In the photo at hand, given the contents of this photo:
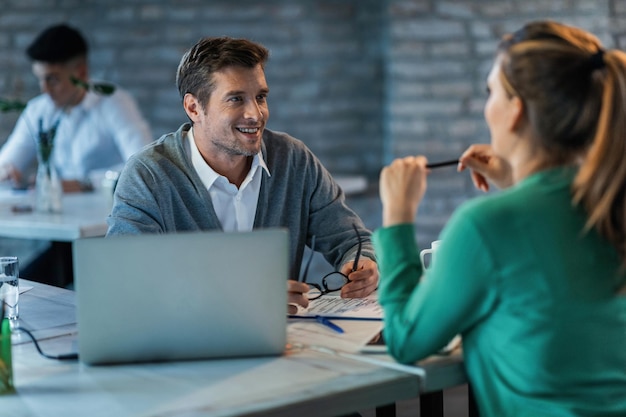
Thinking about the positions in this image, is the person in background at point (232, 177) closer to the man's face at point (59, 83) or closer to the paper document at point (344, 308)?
the paper document at point (344, 308)

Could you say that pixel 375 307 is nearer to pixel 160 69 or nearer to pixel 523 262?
pixel 523 262

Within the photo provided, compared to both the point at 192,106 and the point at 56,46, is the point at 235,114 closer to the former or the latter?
the point at 192,106

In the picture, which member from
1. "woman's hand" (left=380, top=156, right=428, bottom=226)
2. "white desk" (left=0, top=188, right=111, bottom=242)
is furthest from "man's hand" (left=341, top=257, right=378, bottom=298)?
"white desk" (left=0, top=188, right=111, bottom=242)

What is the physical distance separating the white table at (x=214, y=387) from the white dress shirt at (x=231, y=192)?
2.37 ft

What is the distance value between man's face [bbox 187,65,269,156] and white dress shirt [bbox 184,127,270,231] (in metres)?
0.04

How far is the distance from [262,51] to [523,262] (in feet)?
3.57

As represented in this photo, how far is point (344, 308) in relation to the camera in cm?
186

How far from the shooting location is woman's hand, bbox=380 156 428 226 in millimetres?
1521

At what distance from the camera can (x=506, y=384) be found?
1398 mm

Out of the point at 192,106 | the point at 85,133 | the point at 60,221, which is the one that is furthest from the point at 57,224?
the point at 85,133

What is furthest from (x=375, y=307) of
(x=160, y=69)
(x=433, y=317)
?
(x=160, y=69)

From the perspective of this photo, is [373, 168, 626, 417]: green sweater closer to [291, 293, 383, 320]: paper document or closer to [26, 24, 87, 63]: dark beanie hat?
[291, 293, 383, 320]: paper document

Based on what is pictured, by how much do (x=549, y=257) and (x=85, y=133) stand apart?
335cm

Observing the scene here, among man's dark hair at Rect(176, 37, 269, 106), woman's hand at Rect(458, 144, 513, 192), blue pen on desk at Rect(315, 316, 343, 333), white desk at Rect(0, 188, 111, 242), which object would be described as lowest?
blue pen on desk at Rect(315, 316, 343, 333)
